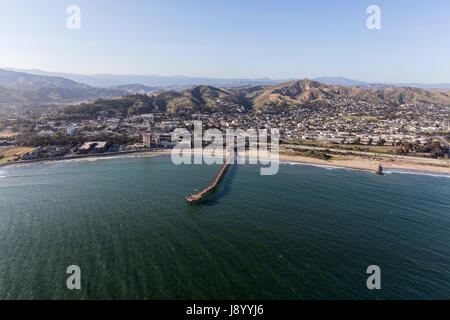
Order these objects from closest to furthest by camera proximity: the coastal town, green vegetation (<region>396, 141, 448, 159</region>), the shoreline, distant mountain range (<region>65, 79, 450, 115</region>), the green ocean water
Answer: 1. the green ocean water
2. the shoreline
3. green vegetation (<region>396, 141, 448, 159</region>)
4. the coastal town
5. distant mountain range (<region>65, 79, 450, 115</region>)

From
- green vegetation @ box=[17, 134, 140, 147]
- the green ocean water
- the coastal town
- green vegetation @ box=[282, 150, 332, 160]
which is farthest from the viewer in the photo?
the coastal town

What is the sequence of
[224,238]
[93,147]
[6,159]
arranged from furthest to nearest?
[93,147] → [6,159] → [224,238]

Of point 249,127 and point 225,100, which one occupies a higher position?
point 225,100

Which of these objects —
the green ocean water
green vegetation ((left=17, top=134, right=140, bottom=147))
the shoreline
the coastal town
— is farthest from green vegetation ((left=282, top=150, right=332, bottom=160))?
green vegetation ((left=17, top=134, right=140, bottom=147))

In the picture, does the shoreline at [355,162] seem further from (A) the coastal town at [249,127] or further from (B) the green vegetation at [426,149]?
(B) the green vegetation at [426,149]

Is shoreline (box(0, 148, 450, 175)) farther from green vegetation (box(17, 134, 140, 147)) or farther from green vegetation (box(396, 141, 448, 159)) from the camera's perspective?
green vegetation (box(17, 134, 140, 147))

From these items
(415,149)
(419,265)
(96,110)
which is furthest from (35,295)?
(96,110)

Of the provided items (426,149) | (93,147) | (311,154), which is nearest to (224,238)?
(311,154)

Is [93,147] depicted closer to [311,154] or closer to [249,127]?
[249,127]
